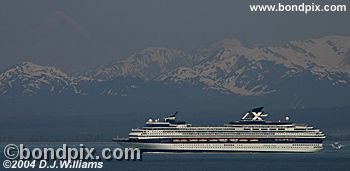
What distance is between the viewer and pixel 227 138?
451 feet

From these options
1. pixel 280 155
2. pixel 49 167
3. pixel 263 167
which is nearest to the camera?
pixel 49 167

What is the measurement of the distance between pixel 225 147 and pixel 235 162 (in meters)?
14.1

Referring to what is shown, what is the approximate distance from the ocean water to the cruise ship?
2.20 ft

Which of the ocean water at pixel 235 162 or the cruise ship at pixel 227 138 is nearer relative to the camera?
the ocean water at pixel 235 162

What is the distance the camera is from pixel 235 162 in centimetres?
12300

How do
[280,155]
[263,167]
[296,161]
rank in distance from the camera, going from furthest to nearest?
[280,155], [296,161], [263,167]

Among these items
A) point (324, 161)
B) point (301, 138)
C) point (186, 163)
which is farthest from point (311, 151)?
point (186, 163)

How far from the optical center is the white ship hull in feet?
447

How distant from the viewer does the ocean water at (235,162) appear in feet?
371

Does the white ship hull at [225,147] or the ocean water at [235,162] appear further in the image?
the white ship hull at [225,147]

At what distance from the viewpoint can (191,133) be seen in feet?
454

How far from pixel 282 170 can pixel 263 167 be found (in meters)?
3.92

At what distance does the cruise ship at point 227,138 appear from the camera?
137 metres

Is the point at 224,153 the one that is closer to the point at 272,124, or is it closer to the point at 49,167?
the point at 272,124
